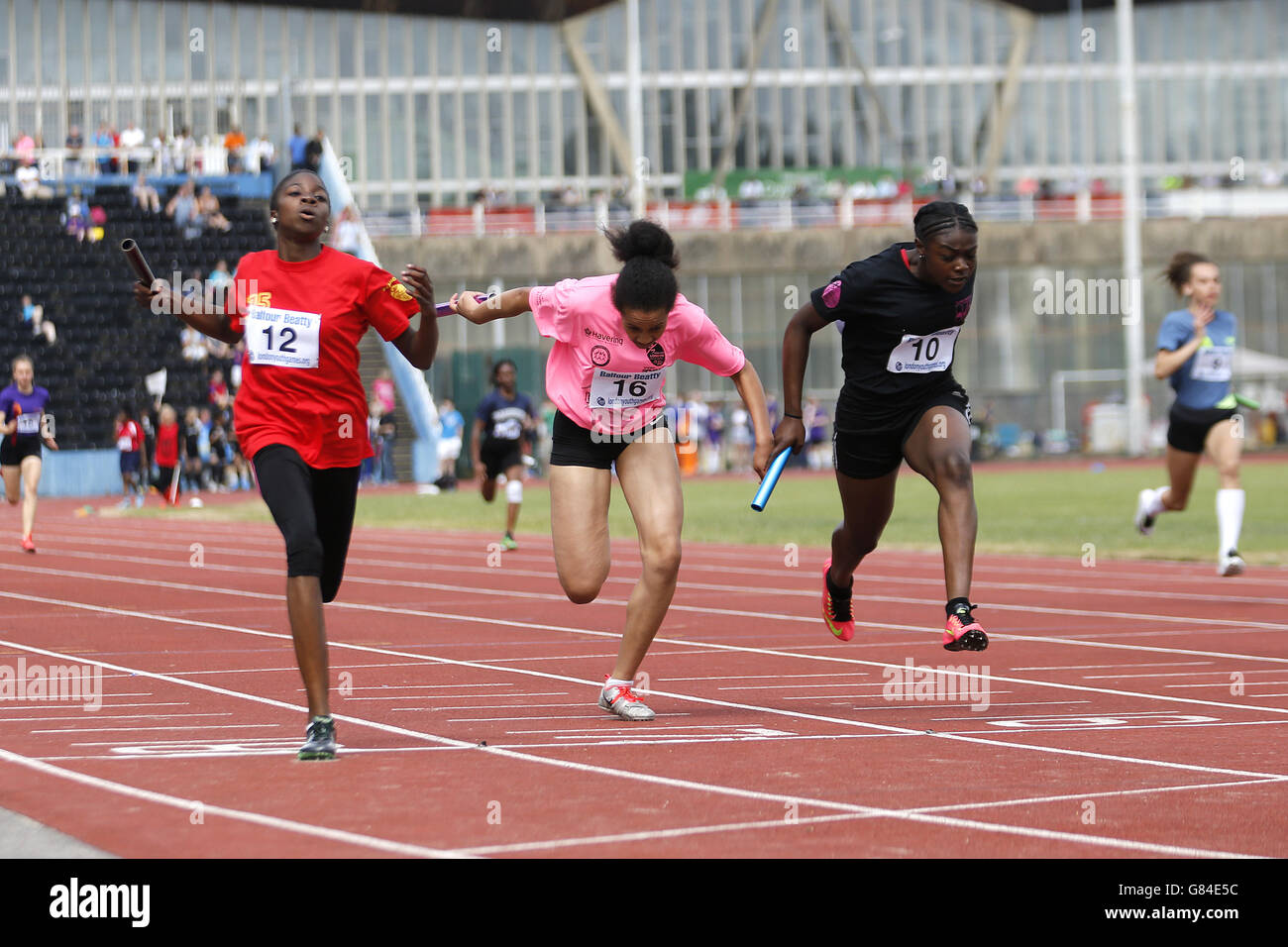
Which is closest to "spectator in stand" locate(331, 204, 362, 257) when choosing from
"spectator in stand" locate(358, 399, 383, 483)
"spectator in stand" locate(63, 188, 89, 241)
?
"spectator in stand" locate(358, 399, 383, 483)

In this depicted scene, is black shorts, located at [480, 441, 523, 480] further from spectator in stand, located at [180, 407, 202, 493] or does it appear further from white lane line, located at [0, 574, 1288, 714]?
spectator in stand, located at [180, 407, 202, 493]

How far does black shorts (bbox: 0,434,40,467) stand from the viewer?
20.2 metres

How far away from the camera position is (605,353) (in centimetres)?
822

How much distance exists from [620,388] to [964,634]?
1.71 m

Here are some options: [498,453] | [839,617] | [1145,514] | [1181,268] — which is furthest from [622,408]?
[498,453]

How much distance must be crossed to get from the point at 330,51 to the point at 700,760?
62.6m

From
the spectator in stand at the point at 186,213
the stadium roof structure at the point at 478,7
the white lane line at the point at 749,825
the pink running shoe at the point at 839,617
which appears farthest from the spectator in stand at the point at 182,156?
the white lane line at the point at 749,825

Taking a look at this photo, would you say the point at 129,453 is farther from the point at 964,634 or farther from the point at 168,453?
the point at 964,634

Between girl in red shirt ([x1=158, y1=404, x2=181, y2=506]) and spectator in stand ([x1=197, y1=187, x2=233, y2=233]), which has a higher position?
spectator in stand ([x1=197, y1=187, x2=233, y2=233])

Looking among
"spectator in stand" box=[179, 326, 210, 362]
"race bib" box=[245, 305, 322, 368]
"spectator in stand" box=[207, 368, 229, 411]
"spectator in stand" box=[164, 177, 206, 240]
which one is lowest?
"race bib" box=[245, 305, 322, 368]

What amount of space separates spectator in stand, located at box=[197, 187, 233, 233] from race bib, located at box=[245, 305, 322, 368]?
36239 millimetres

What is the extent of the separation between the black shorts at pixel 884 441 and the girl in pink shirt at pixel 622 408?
0.91 metres

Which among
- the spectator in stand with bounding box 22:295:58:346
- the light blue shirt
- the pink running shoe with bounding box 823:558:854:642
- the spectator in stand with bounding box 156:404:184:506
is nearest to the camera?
the pink running shoe with bounding box 823:558:854:642

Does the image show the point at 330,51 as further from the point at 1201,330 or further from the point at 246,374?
the point at 246,374
